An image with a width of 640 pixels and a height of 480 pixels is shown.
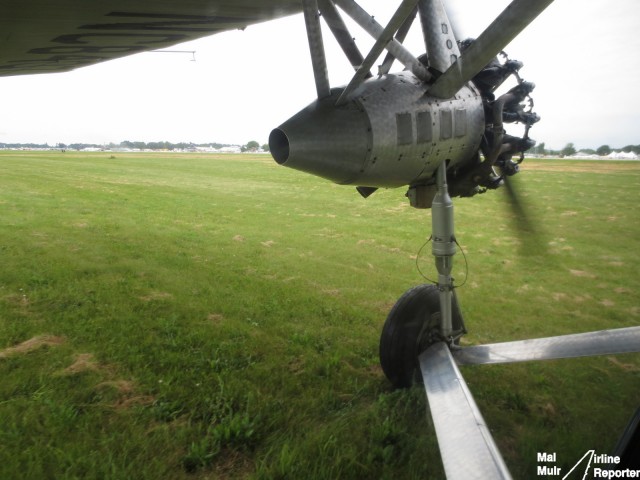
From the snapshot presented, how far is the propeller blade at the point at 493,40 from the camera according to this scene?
8.05 feet

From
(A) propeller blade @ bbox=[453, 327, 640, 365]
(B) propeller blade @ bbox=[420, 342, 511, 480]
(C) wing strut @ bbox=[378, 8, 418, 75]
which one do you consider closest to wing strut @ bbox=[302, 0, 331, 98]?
(C) wing strut @ bbox=[378, 8, 418, 75]

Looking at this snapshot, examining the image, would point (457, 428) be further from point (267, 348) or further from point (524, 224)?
point (524, 224)

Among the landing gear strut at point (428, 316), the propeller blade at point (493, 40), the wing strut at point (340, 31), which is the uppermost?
the wing strut at point (340, 31)

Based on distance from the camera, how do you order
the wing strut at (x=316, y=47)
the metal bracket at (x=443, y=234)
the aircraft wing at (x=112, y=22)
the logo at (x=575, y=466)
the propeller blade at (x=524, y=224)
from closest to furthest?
the wing strut at (x=316, y=47), the logo at (x=575, y=466), the metal bracket at (x=443, y=234), the aircraft wing at (x=112, y=22), the propeller blade at (x=524, y=224)

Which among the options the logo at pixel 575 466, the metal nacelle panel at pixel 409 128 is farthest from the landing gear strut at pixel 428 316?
the logo at pixel 575 466

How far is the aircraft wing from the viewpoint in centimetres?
367

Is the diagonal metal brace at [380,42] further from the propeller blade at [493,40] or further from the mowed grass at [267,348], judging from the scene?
the mowed grass at [267,348]

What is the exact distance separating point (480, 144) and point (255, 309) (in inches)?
151

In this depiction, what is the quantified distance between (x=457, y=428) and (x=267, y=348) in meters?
2.55

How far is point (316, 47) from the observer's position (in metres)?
2.69

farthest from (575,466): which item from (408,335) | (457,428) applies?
(408,335)

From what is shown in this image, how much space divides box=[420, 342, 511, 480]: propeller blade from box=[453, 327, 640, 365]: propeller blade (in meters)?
0.37

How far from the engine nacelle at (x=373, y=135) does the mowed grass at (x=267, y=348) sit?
2.10 meters

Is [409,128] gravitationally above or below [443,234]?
above
